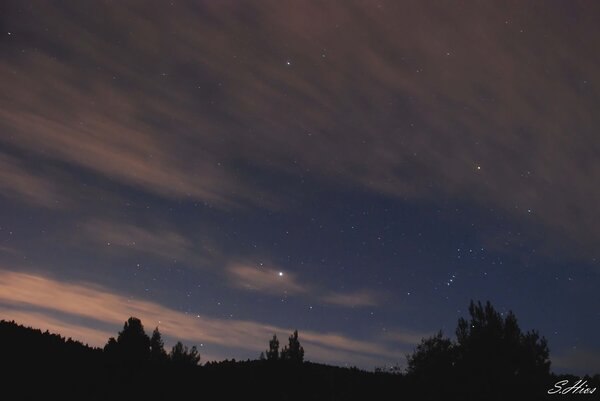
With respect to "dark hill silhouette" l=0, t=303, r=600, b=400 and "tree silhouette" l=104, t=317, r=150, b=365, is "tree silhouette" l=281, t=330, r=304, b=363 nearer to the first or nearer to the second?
"dark hill silhouette" l=0, t=303, r=600, b=400

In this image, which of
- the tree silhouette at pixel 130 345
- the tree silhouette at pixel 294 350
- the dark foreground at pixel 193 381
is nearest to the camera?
the dark foreground at pixel 193 381

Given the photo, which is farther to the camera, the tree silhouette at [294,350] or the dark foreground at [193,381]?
the tree silhouette at [294,350]

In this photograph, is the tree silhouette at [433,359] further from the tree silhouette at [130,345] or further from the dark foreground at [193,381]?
the tree silhouette at [130,345]

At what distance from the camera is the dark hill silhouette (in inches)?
818

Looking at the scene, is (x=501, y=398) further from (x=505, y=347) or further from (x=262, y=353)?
(x=262, y=353)

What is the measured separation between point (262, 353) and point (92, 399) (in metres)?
24.4

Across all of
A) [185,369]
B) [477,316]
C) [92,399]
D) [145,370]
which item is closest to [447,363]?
[477,316]

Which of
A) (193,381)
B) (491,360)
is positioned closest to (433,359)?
(491,360)

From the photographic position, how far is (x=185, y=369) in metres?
29.6

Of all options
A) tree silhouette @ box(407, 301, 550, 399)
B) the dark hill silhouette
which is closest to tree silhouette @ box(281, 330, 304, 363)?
the dark hill silhouette

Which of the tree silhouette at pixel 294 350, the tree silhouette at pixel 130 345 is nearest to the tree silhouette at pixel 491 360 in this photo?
the tree silhouette at pixel 294 350

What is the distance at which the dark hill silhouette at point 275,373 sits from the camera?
20.8 meters

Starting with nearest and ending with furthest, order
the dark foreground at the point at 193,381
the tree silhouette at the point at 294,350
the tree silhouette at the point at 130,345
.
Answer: the dark foreground at the point at 193,381, the tree silhouette at the point at 130,345, the tree silhouette at the point at 294,350

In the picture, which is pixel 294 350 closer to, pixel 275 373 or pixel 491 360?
pixel 275 373
